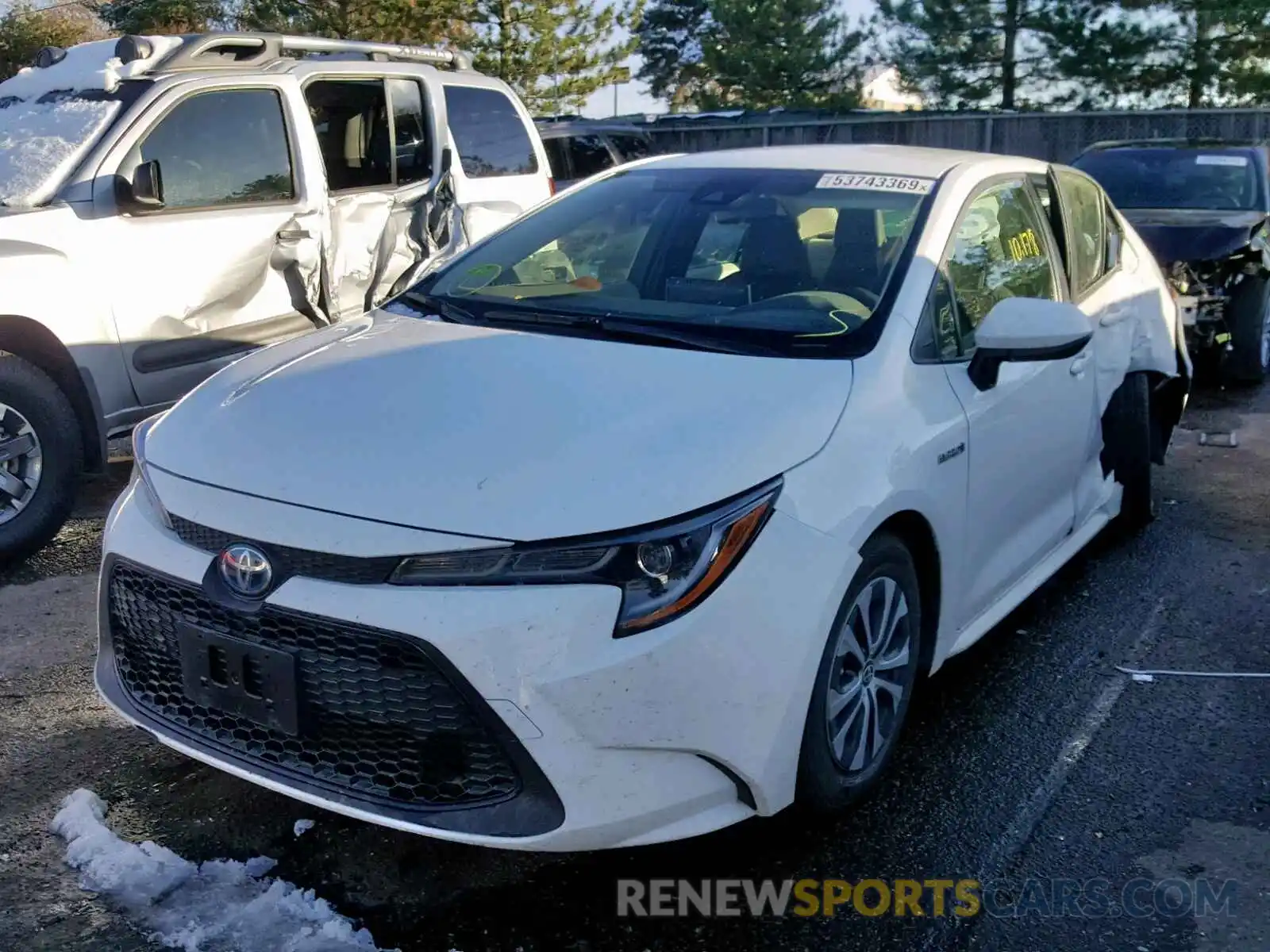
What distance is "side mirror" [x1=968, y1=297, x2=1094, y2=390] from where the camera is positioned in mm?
3320

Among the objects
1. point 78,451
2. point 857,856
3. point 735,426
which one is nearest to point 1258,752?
point 857,856

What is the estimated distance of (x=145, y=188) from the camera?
507cm

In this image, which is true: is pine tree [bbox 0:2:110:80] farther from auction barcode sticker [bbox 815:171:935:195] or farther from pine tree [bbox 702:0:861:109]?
auction barcode sticker [bbox 815:171:935:195]

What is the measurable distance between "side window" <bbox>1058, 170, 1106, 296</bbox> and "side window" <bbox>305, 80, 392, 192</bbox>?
343 centimetres

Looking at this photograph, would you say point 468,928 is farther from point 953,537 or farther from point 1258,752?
point 1258,752

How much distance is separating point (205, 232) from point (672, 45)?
4747 cm

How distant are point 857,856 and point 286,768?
132 cm

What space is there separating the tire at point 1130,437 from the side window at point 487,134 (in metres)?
3.86

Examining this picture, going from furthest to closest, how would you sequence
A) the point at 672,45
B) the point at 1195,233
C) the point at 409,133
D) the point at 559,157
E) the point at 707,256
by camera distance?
the point at 672,45
the point at 559,157
the point at 1195,233
the point at 409,133
the point at 707,256

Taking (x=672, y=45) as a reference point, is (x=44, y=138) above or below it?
below

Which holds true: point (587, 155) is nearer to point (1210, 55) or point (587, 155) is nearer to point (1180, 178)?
point (1180, 178)

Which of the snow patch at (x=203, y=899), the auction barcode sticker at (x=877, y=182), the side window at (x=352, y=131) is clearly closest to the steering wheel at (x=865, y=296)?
the auction barcode sticker at (x=877, y=182)

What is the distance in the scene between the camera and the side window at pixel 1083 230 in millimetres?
4422

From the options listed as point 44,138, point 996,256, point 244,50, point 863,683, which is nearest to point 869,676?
point 863,683
